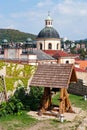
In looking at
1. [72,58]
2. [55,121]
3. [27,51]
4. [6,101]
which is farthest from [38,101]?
[72,58]

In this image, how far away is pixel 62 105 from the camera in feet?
57.8

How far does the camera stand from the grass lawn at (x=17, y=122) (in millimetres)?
15275

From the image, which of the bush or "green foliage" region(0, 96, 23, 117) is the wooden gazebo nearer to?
the bush

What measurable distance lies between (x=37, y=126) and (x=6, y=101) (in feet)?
12.2

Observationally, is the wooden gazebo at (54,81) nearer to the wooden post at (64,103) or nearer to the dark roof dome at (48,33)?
the wooden post at (64,103)

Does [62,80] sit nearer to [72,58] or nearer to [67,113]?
[67,113]

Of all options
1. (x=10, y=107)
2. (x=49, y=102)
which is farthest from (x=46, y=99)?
(x=10, y=107)

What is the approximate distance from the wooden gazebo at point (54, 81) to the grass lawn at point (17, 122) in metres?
1.26

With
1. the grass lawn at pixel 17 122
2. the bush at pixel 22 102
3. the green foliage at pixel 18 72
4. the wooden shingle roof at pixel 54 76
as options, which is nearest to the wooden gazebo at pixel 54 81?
the wooden shingle roof at pixel 54 76

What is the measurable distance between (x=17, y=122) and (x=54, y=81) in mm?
2873

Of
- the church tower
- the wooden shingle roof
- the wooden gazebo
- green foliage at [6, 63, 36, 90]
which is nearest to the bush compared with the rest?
green foliage at [6, 63, 36, 90]

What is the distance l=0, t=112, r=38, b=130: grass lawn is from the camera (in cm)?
1527

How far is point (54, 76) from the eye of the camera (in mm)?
17938

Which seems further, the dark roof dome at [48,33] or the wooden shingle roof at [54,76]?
the dark roof dome at [48,33]
